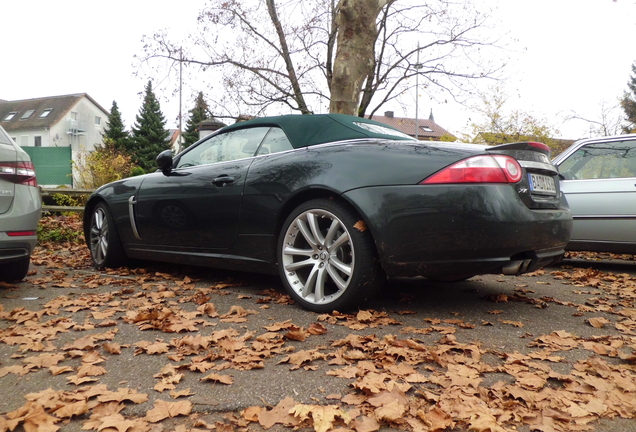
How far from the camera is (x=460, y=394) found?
7.51 ft

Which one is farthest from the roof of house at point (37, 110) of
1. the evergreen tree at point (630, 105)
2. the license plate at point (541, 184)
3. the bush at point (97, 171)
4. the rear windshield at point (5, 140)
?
the license plate at point (541, 184)

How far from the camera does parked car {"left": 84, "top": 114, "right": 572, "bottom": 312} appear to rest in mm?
3273

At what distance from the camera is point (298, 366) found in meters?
2.67

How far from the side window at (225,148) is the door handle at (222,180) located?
0.22 metres

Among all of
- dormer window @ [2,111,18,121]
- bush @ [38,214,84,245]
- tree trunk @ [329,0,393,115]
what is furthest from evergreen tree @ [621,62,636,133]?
dormer window @ [2,111,18,121]

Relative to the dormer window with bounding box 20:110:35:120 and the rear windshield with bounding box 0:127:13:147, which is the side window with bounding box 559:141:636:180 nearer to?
the rear windshield with bounding box 0:127:13:147

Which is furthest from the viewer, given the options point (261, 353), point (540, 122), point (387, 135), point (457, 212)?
point (540, 122)

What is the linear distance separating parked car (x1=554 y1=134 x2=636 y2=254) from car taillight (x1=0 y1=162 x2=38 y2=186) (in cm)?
532

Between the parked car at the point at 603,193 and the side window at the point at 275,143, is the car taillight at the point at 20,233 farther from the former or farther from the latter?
the parked car at the point at 603,193

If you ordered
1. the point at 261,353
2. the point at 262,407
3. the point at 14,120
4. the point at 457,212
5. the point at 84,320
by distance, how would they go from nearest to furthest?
the point at 262,407
the point at 261,353
the point at 457,212
the point at 84,320
the point at 14,120

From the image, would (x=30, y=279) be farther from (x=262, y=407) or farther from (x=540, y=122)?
(x=540, y=122)

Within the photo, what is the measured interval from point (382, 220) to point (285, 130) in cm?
128

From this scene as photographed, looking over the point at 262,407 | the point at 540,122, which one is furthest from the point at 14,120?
the point at 262,407

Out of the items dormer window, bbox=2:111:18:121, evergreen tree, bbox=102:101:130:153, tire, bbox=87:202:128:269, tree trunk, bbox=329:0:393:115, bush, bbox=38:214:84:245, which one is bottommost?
bush, bbox=38:214:84:245
